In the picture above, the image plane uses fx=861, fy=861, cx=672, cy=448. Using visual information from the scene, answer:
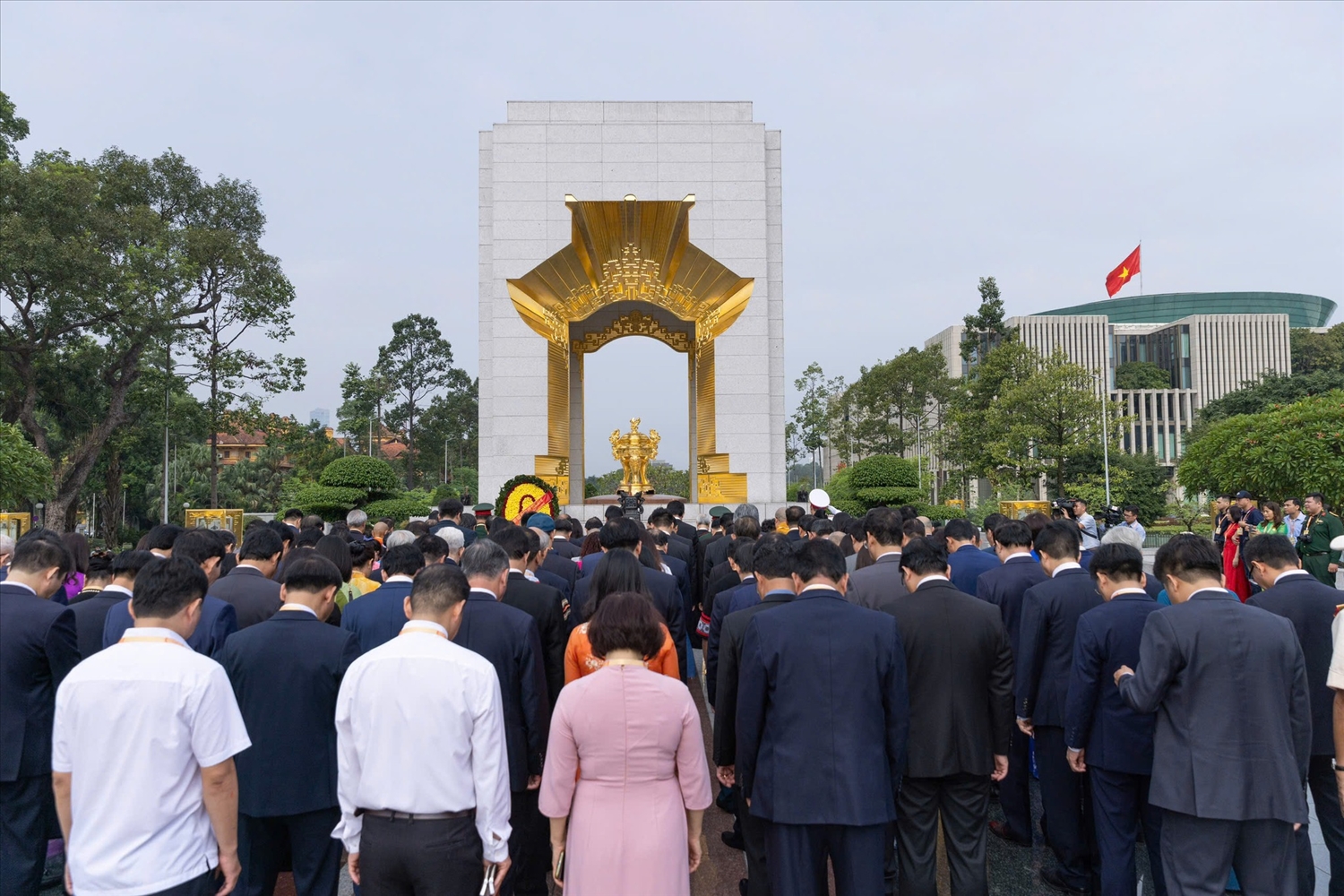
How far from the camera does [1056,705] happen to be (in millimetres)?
3801

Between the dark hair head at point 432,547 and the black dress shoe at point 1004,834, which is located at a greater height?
the dark hair head at point 432,547

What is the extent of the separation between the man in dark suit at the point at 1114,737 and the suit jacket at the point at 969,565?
151 centimetres

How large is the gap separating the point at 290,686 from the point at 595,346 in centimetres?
1884

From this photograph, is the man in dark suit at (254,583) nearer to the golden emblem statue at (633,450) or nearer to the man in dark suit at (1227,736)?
→ the man in dark suit at (1227,736)

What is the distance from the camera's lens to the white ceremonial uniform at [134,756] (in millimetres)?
2252

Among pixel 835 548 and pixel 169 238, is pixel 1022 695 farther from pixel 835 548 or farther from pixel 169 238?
pixel 169 238

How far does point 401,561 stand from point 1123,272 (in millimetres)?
29703

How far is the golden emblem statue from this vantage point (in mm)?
19875

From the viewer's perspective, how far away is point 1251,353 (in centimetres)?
5803

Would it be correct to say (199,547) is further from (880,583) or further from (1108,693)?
(1108,693)

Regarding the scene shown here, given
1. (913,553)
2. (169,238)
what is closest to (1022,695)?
(913,553)

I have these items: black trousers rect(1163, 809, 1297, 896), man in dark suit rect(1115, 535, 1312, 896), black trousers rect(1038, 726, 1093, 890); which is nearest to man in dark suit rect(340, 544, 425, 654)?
man in dark suit rect(1115, 535, 1312, 896)

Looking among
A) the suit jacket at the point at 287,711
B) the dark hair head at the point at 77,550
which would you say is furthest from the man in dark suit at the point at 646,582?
the dark hair head at the point at 77,550

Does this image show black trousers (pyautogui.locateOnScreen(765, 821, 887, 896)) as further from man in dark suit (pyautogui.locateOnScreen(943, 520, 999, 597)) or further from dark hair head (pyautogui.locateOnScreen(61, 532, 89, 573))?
dark hair head (pyautogui.locateOnScreen(61, 532, 89, 573))
